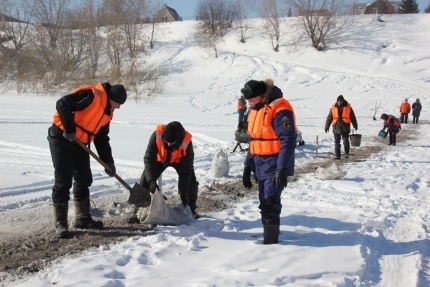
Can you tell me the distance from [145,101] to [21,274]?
23.8m

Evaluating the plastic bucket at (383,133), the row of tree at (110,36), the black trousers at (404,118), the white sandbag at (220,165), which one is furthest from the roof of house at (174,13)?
the white sandbag at (220,165)

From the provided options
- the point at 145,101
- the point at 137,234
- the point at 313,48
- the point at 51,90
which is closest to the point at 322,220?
the point at 137,234

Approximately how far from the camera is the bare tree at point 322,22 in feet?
135

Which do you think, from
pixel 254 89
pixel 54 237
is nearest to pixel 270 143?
pixel 254 89

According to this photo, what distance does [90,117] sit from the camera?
456cm

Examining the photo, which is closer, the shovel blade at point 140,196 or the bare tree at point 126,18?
the shovel blade at point 140,196

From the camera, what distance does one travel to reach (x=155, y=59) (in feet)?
138

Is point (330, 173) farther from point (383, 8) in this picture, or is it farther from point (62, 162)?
point (383, 8)

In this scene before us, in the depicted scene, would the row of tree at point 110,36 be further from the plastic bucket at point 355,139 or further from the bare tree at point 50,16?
the plastic bucket at point 355,139

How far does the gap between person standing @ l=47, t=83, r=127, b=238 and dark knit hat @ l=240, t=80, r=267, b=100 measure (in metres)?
1.32

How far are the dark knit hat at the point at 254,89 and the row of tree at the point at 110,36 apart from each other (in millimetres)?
25666

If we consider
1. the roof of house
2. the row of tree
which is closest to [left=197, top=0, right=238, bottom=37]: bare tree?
the row of tree

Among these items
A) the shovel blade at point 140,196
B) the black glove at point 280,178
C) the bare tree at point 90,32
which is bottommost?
the shovel blade at point 140,196

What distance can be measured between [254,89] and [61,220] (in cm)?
235
